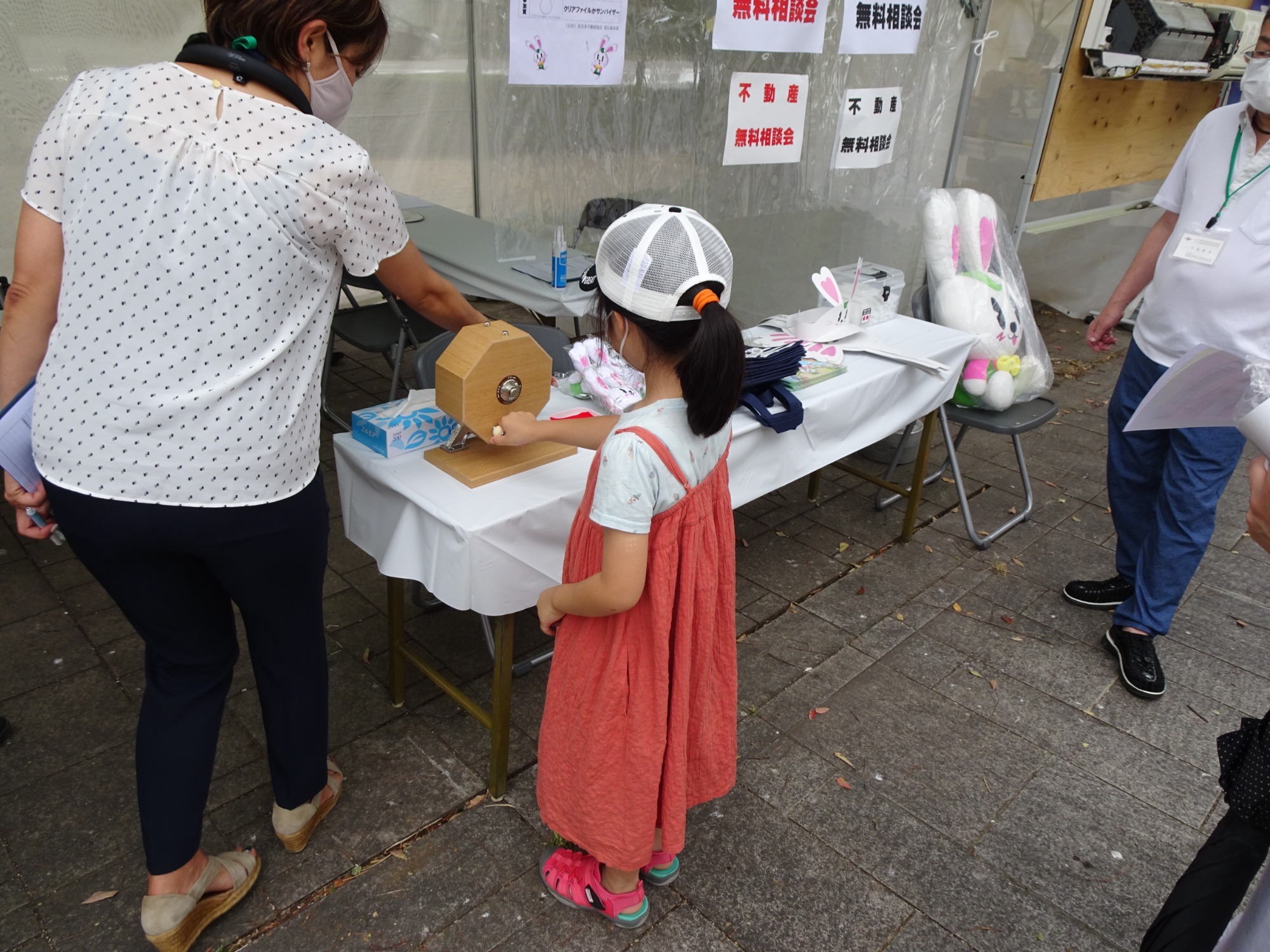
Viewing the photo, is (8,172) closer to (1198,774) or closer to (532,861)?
(532,861)

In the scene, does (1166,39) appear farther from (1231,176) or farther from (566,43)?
(566,43)

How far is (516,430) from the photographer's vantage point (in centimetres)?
179

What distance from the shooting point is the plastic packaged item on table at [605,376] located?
220cm

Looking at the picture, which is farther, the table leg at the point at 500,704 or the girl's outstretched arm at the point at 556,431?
the table leg at the point at 500,704

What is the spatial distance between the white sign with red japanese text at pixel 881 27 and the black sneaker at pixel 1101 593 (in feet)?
7.55

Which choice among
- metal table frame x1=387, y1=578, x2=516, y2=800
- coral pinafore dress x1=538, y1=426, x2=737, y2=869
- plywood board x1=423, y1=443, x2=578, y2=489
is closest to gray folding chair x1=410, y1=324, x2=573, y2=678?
metal table frame x1=387, y1=578, x2=516, y2=800

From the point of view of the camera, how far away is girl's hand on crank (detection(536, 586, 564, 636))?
1597 millimetres

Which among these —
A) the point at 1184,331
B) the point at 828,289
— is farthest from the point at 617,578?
the point at 1184,331

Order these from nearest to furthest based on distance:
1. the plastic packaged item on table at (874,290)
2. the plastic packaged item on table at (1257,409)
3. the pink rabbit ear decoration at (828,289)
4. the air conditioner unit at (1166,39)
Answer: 1. the plastic packaged item on table at (1257,409)
2. the pink rabbit ear decoration at (828,289)
3. the plastic packaged item on table at (874,290)
4. the air conditioner unit at (1166,39)

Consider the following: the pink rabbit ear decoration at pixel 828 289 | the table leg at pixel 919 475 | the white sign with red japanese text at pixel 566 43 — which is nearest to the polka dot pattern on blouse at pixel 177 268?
the white sign with red japanese text at pixel 566 43

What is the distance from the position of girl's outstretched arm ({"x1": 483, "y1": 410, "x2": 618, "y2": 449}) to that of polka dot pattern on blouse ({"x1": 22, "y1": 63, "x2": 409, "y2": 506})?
0.50m

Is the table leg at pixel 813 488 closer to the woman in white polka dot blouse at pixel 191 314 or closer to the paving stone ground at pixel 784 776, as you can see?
the paving stone ground at pixel 784 776

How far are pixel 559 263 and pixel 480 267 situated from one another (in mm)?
464

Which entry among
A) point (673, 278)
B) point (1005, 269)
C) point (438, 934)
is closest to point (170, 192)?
point (673, 278)
